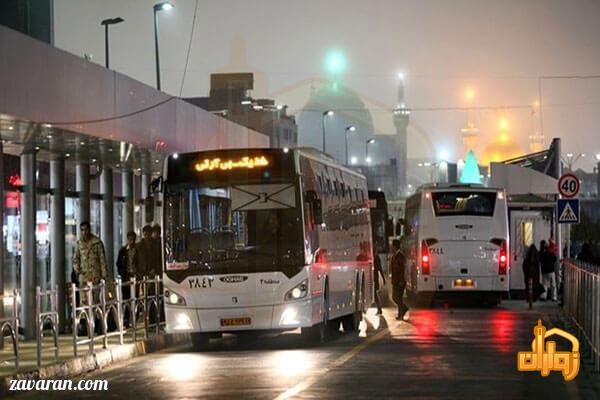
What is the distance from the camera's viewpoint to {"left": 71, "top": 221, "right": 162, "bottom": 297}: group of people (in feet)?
82.7

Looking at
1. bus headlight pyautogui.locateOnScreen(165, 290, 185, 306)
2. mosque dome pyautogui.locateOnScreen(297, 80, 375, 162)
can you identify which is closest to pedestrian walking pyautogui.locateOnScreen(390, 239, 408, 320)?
bus headlight pyautogui.locateOnScreen(165, 290, 185, 306)

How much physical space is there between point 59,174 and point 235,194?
6287 millimetres

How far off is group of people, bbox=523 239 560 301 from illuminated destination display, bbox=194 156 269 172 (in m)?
15.5

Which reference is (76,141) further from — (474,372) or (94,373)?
(474,372)

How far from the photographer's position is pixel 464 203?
40250 millimetres

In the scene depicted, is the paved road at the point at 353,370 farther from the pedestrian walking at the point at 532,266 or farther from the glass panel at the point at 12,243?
the pedestrian walking at the point at 532,266

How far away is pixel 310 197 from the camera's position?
24.2 m

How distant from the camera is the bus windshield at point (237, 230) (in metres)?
23.7

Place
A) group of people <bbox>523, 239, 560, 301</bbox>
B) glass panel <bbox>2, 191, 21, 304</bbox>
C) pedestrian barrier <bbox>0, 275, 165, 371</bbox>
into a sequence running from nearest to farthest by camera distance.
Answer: pedestrian barrier <bbox>0, 275, 165, 371</bbox>, glass panel <bbox>2, 191, 21, 304</bbox>, group of people <bbox>523, 239, 560, 301</bbox>

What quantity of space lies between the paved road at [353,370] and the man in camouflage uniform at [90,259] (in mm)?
2168

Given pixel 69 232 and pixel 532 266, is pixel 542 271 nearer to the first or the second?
pixel 532 266

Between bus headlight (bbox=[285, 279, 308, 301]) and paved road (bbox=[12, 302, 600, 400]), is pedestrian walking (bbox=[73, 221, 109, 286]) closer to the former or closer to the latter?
paved road (bbox=[12, 302, 600, 400])

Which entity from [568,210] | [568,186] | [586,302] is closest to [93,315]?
[586,302]

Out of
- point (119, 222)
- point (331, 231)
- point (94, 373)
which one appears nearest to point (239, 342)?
point (331, 231)
